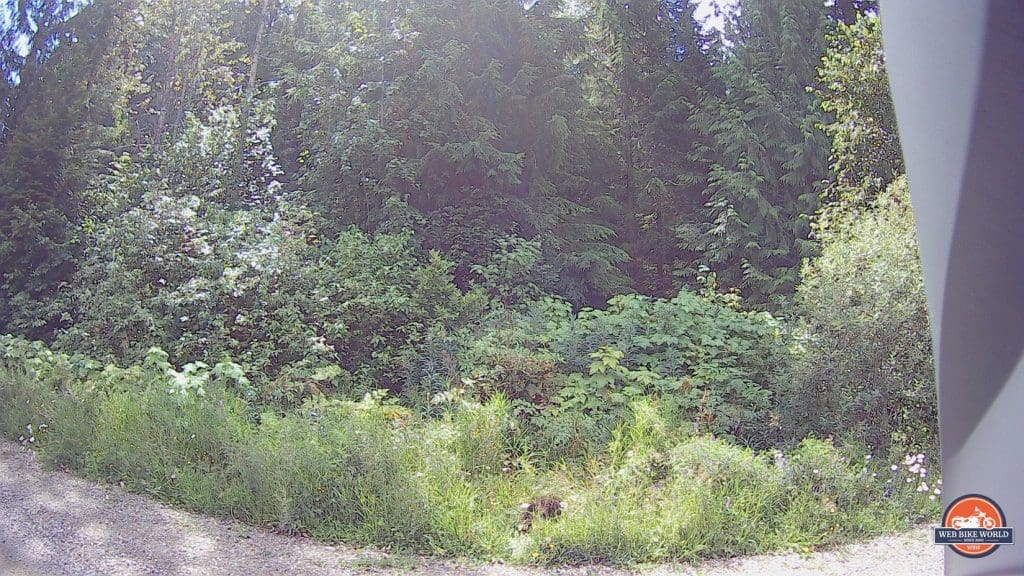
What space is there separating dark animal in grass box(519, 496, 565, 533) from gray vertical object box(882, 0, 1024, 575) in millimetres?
2928

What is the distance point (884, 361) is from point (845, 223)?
7.13 ft

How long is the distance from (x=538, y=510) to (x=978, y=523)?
3063 mm

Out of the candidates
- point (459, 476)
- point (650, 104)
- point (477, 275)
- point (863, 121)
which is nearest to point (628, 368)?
point (459, 476)

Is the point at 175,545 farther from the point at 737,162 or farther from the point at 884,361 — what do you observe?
the point at 737,162

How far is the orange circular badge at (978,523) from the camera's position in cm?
119

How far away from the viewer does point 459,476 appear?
14.3ft

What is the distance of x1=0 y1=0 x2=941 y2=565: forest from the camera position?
13.9 ft

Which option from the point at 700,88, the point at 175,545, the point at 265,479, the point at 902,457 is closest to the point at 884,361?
the point at 902,457

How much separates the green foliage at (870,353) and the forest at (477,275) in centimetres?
2

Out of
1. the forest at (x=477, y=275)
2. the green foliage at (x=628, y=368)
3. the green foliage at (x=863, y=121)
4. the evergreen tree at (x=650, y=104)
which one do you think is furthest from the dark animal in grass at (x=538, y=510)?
the evergreen tree at (x=650, y=104)

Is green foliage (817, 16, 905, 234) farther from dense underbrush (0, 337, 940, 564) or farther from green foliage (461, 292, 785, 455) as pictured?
dense underbrush (0, 337, 940, 564)

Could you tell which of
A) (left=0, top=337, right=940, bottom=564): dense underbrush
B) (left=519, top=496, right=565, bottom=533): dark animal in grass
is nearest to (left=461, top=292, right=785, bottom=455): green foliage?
(left=0, top=337, right=940, bottom=564): dense underbrush

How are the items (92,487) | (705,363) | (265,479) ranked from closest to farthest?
(265,479), (92,487), (705,363)

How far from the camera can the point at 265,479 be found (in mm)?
4141
